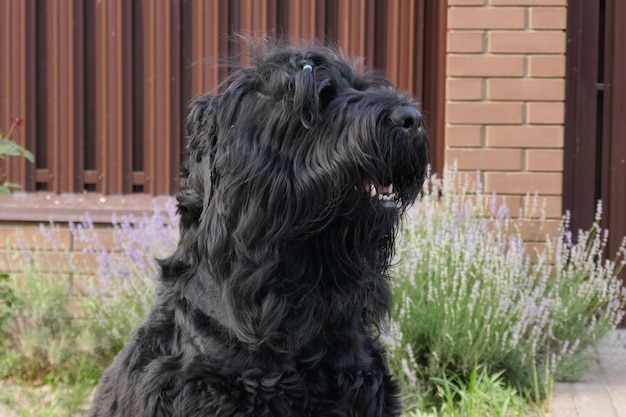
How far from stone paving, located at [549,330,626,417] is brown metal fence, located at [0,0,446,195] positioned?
176cm

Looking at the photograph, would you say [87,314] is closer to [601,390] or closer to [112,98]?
[112,98]

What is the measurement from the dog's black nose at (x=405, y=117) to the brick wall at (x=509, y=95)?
3.50m

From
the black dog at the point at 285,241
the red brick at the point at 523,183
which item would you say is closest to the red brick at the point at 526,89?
the red brick at the point at 523,183

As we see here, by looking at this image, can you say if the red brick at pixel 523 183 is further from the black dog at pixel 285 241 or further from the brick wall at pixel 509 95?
the black dog at pixel 285 241

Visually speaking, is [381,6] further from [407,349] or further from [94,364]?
[94,364]

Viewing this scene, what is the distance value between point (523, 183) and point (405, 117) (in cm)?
362

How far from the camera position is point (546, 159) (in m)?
5.72

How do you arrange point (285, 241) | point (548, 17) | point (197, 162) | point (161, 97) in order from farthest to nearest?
point (161, 97) < point (548, 17) < point (197, 162) < point (285, 241)

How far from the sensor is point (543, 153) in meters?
5.72

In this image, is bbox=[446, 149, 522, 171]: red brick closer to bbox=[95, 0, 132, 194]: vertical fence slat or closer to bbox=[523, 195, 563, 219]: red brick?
bbox=[523, 195, 563, 219]: red brick

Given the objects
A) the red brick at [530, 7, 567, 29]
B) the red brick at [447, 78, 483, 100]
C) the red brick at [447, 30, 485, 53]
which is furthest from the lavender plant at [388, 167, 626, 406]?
the red brick at [530, 7, 567, 29]

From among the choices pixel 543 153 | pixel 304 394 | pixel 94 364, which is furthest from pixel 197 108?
pixel 543 153

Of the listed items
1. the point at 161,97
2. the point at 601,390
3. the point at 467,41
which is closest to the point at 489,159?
the point at 467,41

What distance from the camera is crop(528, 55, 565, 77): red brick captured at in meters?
5.68
